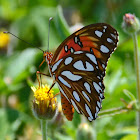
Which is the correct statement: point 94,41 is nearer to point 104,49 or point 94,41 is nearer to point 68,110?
point 104,49

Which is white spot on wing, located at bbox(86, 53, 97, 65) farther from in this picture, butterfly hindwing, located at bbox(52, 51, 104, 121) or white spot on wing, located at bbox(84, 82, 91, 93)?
white spot on wing, located at bbox(84, 82, 91, 93)

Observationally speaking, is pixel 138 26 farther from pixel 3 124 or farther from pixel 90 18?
pixel 90 18

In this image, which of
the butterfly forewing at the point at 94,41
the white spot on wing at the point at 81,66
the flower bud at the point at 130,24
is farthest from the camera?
the flower bud at the point at 130,24

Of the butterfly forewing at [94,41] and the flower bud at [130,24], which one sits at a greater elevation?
the flower bud at [130,24]

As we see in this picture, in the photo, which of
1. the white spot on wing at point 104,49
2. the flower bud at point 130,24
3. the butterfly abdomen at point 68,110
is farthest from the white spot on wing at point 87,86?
the flower bud at point 130,24

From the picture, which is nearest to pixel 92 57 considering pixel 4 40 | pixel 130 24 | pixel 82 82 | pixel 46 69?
pixel 82 82

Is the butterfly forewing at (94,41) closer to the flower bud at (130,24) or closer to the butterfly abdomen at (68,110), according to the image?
the butterfly abdomen at (68,110)

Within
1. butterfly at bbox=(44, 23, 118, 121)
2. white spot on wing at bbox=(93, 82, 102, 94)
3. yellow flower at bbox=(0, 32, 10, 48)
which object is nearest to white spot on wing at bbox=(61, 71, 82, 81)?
butterfly at bbox=(44, 23, 118, 121)
